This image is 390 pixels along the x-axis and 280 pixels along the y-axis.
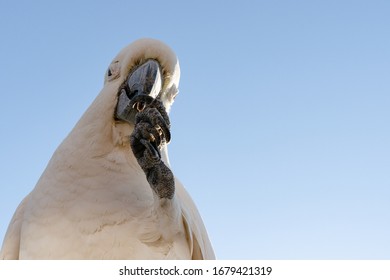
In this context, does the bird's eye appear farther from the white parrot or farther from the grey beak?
the grey beak

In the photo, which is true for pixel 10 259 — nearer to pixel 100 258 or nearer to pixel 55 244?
pixel 55 244

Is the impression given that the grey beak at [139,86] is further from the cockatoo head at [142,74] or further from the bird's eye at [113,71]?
the bird's eye at [113,71]

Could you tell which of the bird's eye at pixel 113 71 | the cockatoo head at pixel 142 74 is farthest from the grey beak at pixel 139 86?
the bird's eye at pixel 113 71

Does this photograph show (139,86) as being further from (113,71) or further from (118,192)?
(118,192)

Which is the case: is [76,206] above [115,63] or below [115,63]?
below
